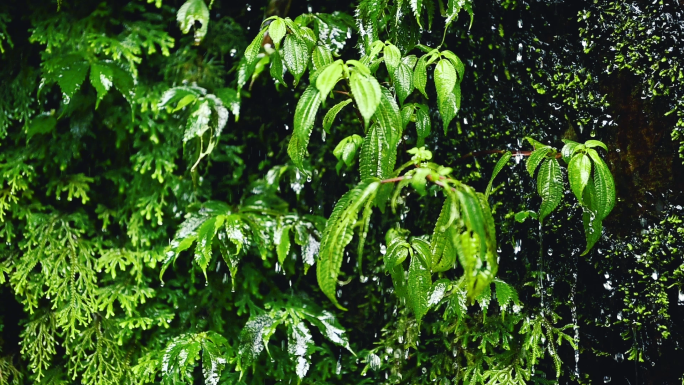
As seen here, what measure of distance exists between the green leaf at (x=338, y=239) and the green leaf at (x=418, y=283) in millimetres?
328

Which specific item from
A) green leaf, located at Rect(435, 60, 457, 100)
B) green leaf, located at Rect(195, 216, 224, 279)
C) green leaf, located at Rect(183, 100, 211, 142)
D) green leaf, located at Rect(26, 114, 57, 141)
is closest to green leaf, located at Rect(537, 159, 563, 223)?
green leaf, located at Rect(435, 60, 457, 100)

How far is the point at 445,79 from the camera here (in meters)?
1.40

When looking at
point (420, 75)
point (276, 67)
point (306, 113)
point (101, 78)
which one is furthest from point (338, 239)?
point (101, 78)

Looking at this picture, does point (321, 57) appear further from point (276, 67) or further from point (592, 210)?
point (592, 210)

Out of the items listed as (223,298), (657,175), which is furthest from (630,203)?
(223,298)

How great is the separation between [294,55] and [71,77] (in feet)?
3.04

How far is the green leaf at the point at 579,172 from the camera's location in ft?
4.37

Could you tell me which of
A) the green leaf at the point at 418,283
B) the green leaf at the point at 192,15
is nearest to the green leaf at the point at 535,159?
the green leaf at the point at 418,283

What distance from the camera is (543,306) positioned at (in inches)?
71.1

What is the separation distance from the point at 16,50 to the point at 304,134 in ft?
5.71

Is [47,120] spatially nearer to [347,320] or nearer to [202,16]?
[202,16]

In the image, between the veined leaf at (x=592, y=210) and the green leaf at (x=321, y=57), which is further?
the green leaf at (x=321, y=57)

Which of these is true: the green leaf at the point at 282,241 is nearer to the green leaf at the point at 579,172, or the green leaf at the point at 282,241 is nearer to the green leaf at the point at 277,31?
the green leaf at the point at 277,31

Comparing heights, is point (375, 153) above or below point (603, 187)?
above
